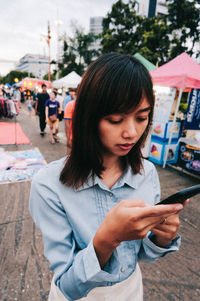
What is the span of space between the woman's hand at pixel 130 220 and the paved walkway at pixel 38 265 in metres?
1.72

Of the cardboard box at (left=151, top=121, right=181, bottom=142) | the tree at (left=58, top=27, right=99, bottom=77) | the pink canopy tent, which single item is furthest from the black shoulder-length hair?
the tree at (left=58, top=27, right=99, bottom=77)

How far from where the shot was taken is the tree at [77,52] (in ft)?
97.7

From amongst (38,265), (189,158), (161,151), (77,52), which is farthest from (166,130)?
(77,52)

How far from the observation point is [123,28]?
1880 centimetres

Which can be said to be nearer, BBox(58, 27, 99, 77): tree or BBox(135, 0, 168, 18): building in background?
BBox(58, 27, 99, 77): tree

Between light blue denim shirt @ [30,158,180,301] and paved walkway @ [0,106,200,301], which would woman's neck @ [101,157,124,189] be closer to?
light blue denim shirt @ [30,158,180,301]

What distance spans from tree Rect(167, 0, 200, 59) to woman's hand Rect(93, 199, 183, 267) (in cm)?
1943

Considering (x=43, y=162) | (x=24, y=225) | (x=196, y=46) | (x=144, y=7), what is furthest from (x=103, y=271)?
(x=144, y=7)

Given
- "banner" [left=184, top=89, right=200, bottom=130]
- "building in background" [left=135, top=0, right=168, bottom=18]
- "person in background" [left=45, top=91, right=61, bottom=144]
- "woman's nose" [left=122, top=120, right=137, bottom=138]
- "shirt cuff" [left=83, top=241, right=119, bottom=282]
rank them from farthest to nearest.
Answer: "building in background" [left=135, top=0, right=168, bottom=18], "person in background" [left=45, top=91, right=61, bottom=144], "banner" [left=184, top=89, right=200, bottom=130], "woman's nose" [left=122, top=120, right=137, bottom=138], "shirt cuff" [left=83, top=241, right=119, bottom=282]

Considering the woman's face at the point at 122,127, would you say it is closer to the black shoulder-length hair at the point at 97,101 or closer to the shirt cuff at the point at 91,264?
the black shoulder-length hair at the point at 97,101

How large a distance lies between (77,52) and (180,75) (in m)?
29.8

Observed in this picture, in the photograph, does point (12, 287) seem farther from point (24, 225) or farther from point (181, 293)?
point (181, 293)

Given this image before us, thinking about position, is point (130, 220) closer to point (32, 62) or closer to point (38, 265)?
point (38, 265)

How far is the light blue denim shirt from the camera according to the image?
0.69m
